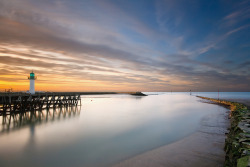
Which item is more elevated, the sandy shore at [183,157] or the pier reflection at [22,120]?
the sandy shore at [183,157]

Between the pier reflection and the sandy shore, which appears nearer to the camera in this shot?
the sandy shore

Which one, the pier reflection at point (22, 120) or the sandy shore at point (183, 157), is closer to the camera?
the sandy shore at point (183, 157)

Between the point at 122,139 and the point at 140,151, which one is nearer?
the point at 140,151

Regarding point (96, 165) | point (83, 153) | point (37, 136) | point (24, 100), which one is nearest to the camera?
point (96, 165)

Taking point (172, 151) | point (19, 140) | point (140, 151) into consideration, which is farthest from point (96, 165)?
point (19, 140)

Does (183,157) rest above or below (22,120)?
above

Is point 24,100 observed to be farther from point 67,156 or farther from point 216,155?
point 216,155

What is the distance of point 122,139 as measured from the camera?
1096cm

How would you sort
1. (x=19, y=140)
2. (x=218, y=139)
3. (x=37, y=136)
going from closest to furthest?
(x=218, y=139)
(x=19, y=140)
(x=37, y=136)

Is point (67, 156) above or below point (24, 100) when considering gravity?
below

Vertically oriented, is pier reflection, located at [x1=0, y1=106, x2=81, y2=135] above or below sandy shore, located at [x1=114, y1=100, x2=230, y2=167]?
below

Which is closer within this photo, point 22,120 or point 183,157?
point 183,157

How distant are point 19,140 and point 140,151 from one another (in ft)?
28.4

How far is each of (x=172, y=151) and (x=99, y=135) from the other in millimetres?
6110
